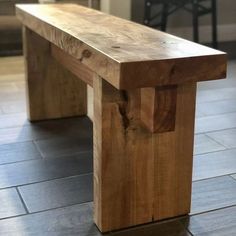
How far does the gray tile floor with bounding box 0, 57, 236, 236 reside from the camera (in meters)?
1.51

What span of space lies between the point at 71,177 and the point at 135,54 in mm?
705

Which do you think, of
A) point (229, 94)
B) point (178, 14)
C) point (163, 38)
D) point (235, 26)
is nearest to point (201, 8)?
point (178, 14)

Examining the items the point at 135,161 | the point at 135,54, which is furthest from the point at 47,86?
the point at 135,54

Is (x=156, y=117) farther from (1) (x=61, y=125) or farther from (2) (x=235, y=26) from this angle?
(2) (x=235, y=26)

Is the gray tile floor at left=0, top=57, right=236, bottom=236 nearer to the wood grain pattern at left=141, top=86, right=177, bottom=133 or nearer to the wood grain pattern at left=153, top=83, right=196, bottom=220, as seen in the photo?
the wood grain pattern at left=153, top=83, right=196, bottom=220

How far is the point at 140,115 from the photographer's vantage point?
4.67ft

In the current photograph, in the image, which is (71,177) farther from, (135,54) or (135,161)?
(135,54)

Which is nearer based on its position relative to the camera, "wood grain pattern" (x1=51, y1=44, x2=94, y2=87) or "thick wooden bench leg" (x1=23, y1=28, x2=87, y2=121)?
"wood grain pattern" (x1=51, y1=44, x2=94, y2=87)

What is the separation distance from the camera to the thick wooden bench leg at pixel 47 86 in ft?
7.74

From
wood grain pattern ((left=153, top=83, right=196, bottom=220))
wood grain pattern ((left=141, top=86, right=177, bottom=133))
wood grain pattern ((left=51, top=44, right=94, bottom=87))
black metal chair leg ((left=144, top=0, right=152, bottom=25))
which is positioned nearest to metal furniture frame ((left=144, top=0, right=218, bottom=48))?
black metal chair leg ((left=144, top=0, right=152, bottom=25))

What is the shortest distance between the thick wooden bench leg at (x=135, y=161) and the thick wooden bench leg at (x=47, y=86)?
102 centimetres

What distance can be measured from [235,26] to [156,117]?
141 inches

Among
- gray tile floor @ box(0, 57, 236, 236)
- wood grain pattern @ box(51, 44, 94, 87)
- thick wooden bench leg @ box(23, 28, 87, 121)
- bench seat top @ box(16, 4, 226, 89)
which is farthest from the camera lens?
thick wooden bench leg @ box(23, 28, 87, 121)

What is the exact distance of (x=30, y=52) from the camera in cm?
236
